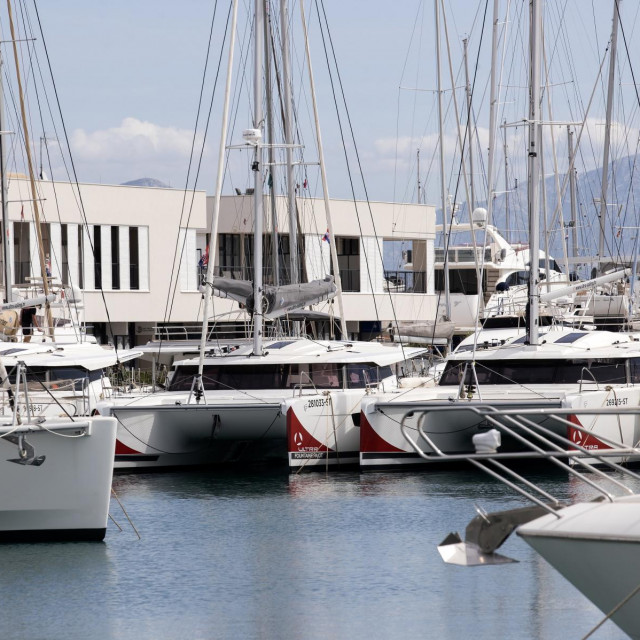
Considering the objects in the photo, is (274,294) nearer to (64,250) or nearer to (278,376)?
(278,376)

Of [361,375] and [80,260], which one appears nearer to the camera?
[361,375]

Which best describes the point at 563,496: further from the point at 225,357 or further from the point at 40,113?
the point at 40,113

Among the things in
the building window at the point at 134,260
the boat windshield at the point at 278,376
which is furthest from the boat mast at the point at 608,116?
the building window at the point at 134,260

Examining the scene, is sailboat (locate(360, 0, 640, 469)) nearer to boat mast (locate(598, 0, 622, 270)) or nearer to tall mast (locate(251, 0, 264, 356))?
tall mast (locate(251, 0, 264, 356))

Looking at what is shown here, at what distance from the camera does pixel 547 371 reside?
23516 millimetres

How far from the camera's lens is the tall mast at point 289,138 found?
91.6 feet

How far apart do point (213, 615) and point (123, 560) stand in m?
2.85

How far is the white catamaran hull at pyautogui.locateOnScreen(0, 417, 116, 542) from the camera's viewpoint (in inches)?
598

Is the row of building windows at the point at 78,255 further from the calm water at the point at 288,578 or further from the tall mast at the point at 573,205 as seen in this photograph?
the calm water at the point at 288,578

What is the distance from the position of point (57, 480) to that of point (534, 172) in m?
12.4

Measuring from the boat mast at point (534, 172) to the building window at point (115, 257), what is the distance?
24.3 metres

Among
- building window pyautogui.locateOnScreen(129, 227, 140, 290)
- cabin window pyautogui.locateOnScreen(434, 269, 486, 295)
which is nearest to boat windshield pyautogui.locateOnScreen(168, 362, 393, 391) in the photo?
building window pyautogui.locateOnScreen(129, 227, 140, 290)

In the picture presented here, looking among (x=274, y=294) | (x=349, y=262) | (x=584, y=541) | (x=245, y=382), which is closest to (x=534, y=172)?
(x=274, y=294)

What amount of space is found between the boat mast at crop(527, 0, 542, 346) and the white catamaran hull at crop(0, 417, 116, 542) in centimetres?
1048
